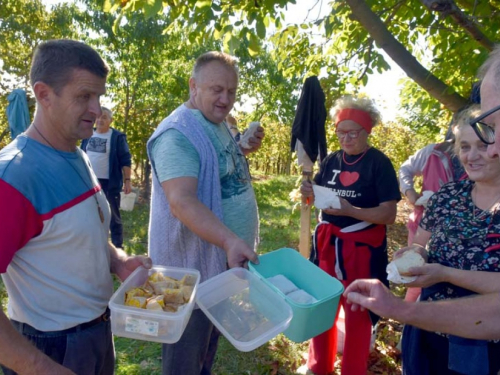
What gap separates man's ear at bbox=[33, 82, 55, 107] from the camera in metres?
1.48

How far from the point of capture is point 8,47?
10.3 m

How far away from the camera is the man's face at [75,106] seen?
4.97 feet

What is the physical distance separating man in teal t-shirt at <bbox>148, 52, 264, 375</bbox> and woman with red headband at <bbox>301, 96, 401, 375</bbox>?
0.97 metres

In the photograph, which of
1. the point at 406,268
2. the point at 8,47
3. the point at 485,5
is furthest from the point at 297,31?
the point at 8,47

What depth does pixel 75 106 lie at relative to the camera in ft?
5.08

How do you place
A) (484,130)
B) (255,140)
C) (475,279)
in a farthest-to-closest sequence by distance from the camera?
(255,140), (475,279), (484,130)

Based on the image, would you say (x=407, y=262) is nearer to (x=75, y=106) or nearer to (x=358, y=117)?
(x=358, y=117)

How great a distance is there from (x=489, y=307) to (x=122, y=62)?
8600 mm

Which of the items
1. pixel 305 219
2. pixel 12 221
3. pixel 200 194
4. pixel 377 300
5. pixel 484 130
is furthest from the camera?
pixel 305 219

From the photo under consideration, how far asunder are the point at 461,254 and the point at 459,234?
10 centimetres

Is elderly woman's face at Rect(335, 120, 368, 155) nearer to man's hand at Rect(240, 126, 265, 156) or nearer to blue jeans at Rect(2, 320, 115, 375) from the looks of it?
man's hand at Rect(240, 126, 265, 156)

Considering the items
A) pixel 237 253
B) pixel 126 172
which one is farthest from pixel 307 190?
pixel 126 172

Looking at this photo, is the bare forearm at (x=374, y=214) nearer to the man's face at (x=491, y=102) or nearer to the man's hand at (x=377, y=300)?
the man's hand at (x=377, y=300)

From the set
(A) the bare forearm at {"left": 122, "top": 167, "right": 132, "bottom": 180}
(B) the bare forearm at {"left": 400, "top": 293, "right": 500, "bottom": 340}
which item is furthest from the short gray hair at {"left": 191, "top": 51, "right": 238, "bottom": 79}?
(A) the bare forearm at {"left": 122, "top": 167, "right": 132, "bottom": 180}
